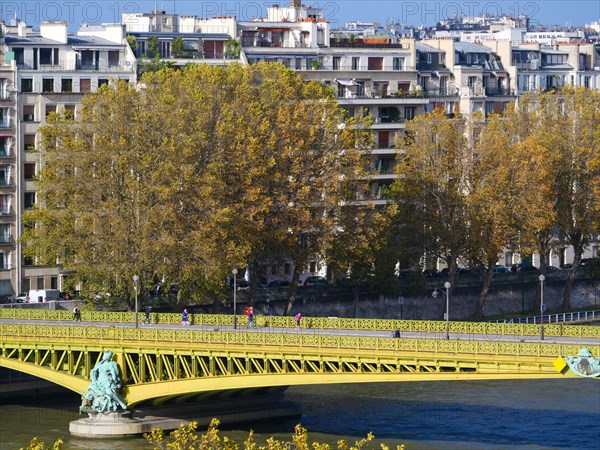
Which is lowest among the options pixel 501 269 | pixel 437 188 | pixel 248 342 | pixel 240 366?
pixel 240 366

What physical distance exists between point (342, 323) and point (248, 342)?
9.64 m

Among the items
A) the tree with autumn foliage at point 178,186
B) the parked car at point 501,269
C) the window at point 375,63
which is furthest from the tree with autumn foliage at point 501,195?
the window at point 375,63

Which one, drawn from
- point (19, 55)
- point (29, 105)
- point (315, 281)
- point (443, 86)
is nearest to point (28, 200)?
point (29, 105)

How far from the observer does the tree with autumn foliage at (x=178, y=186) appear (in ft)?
389

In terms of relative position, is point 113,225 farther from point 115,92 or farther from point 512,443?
point 512,443

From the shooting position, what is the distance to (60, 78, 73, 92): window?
13825 cm

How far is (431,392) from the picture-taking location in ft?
365

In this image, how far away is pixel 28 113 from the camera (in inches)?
5369

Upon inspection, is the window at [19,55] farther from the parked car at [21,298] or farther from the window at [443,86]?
the window at [443,86]

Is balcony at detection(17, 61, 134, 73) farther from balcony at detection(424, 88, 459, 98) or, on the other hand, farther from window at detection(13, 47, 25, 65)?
balcony at detection(424, 88, 459, 98)

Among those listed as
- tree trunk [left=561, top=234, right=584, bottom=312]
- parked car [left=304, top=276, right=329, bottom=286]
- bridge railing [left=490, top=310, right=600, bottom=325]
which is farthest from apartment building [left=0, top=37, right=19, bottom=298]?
tree trunk [left=561, top=234, right=584, bottom=312]

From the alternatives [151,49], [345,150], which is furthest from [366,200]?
[151,49]

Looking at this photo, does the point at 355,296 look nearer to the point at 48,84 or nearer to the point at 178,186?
the point at 178,186

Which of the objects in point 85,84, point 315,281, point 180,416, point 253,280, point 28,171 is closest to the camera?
point 180,416
